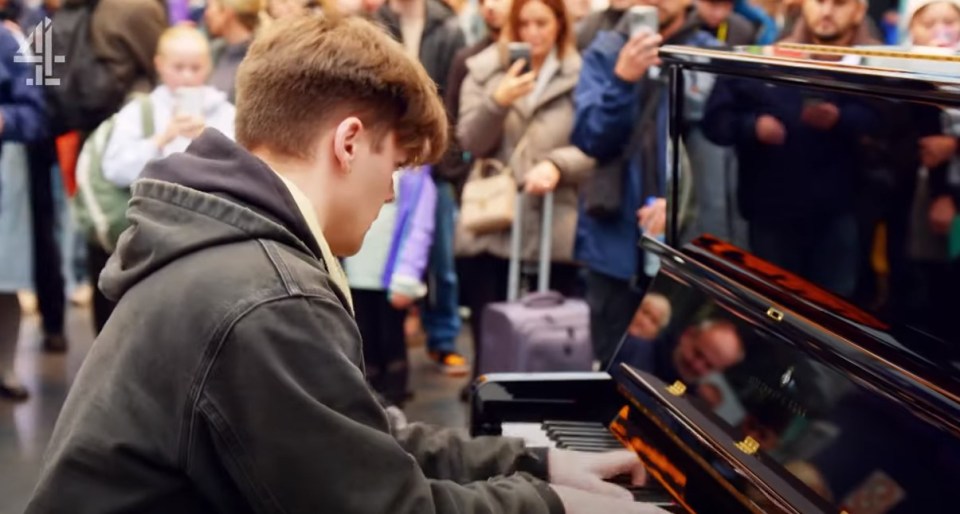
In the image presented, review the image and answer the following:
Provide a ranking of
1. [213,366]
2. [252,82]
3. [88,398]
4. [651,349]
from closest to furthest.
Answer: [213,366]
[88,398]
[252,82]
[651,349]

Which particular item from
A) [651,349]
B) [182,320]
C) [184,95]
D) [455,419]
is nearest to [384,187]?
[182,320]

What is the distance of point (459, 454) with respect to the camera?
2188 millimetres

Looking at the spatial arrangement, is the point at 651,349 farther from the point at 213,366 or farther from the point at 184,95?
the point at 184,95

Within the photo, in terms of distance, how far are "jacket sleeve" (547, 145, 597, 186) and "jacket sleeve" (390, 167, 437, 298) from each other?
56cm

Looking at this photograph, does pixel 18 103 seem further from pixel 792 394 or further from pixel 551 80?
pixel 792 394

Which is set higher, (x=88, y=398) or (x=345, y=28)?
(x=345, y=28)

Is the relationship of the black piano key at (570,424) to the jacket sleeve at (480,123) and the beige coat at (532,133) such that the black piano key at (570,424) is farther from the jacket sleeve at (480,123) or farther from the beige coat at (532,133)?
the jacket sleeve at (480,123)

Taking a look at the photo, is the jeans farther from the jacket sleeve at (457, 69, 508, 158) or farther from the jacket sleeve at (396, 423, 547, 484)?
the jacket sleeve at (457, 69, 508, 158)

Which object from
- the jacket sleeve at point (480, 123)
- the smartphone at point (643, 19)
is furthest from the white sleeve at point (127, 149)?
the smartphone at point (643, 19)

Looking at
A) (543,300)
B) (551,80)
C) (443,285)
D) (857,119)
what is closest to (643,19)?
(551,80)

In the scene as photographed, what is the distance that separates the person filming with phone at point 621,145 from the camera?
181 inches

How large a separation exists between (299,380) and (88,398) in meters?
0.30

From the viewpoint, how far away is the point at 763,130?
97.7 inches

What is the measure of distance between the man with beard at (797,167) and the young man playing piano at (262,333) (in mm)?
707
